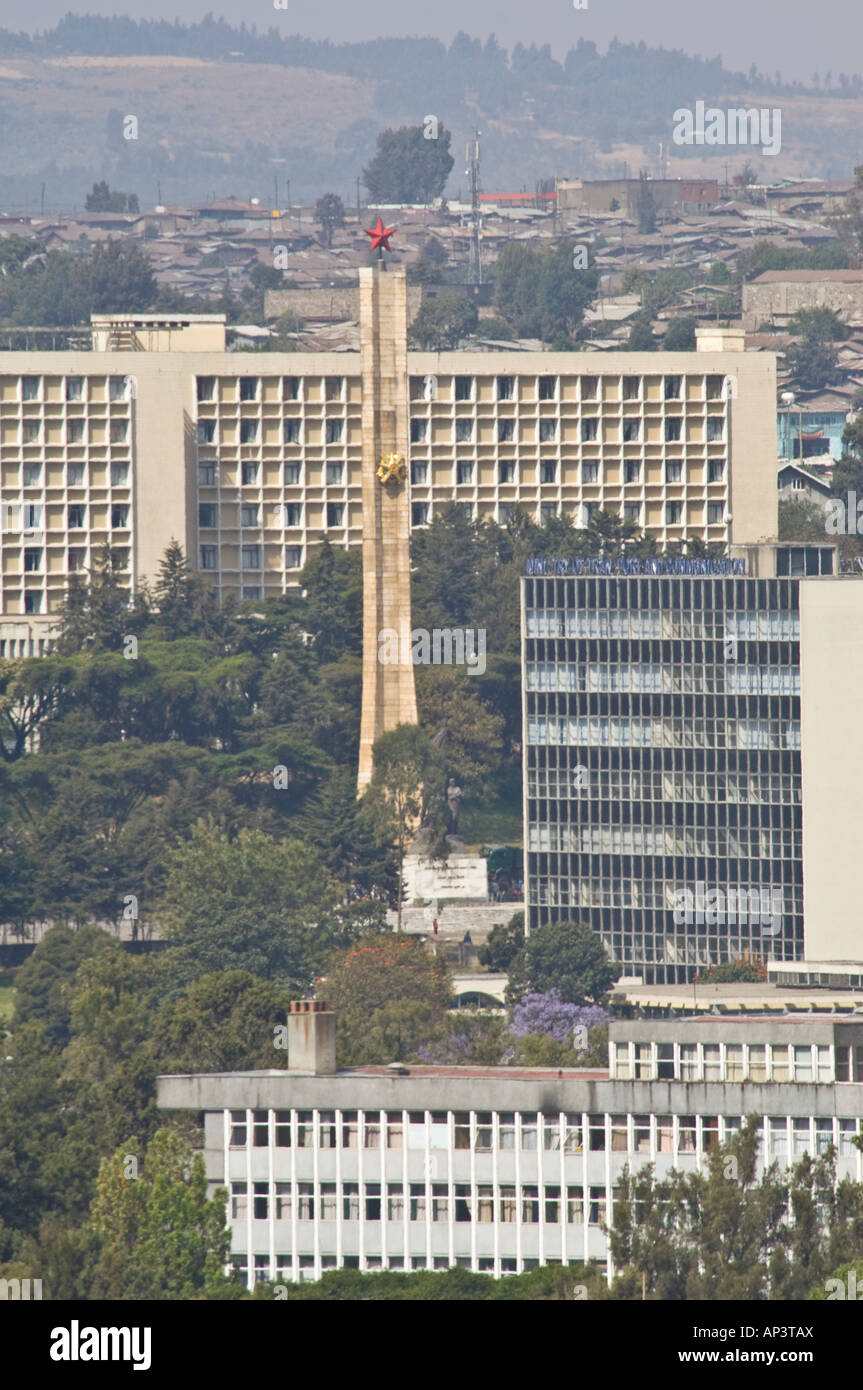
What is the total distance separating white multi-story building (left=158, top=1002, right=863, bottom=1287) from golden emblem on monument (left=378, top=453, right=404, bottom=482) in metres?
102

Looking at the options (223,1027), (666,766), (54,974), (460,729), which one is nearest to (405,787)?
(460,729)

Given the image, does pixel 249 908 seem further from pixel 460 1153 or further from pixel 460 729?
pixel 460 1153

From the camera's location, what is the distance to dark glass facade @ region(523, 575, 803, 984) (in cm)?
15625

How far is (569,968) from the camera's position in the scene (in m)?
153

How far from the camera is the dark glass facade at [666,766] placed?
156 meters

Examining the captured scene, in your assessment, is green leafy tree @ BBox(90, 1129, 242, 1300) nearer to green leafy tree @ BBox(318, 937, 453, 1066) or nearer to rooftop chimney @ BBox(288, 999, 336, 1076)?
rooftop chimney @ BBox(288, 999, 336, 1076)

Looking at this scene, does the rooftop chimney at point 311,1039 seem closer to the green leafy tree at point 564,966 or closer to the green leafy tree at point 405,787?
the green leafy tree at point 564,966

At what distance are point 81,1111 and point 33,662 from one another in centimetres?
9120

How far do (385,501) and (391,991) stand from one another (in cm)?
5164

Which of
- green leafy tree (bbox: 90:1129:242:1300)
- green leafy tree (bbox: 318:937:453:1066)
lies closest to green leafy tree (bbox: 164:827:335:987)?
green leafy tree (bbox: 318:937:453:1066)

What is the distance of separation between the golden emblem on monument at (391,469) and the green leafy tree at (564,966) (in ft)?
131

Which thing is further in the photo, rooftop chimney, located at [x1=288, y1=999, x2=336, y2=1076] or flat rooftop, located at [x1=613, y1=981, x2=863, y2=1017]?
flat rooftop, located at [x1=613, y1=981, x2=863, y2=1017]
